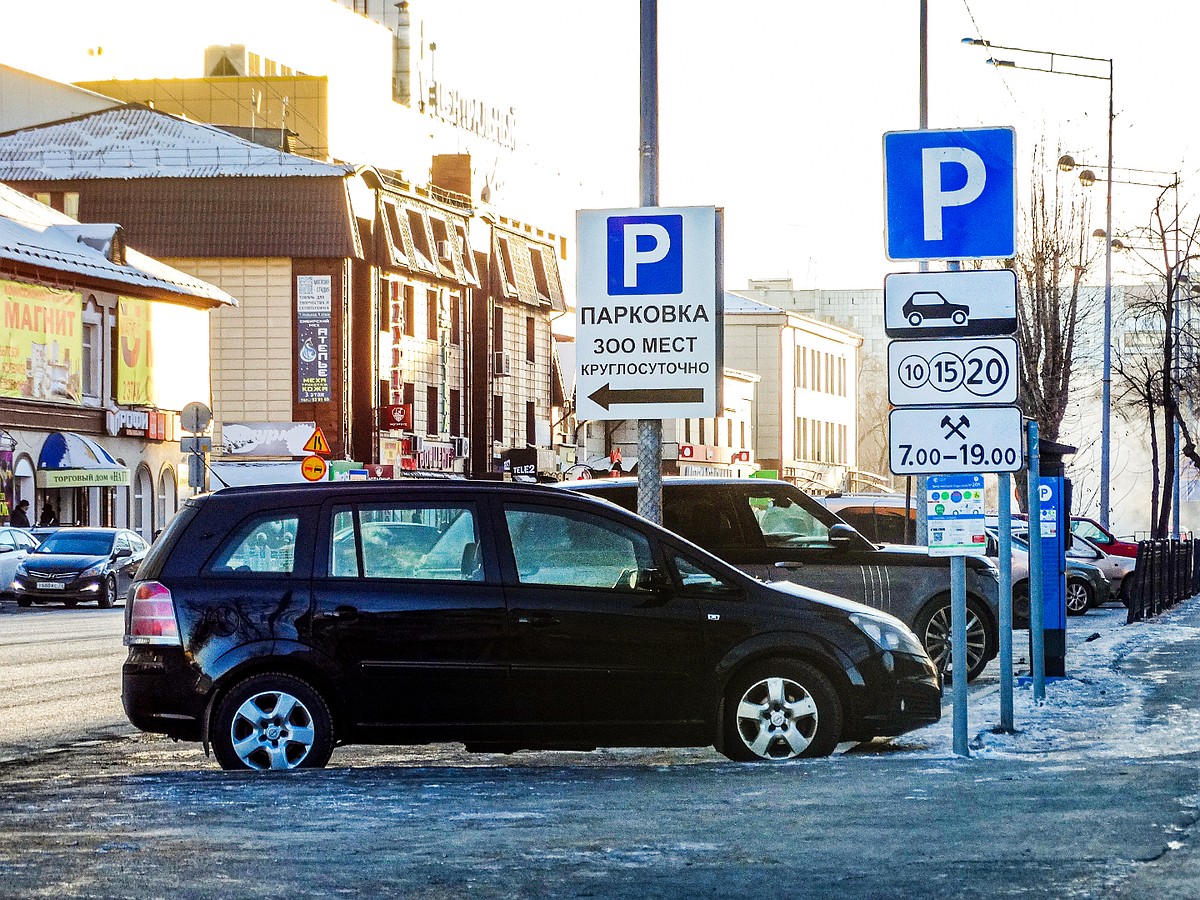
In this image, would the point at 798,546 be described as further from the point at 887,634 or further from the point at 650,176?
the point at 887,634

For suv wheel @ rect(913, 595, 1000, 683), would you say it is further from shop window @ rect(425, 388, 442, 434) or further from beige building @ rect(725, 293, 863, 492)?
beige building @ rect(725, 293, 863, 492)

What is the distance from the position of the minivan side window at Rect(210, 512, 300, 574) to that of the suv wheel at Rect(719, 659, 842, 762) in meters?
2.48


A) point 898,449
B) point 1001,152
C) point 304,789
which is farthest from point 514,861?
point 1001,152

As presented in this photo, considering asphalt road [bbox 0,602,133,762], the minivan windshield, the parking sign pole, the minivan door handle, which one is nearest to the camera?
the minivan door handle

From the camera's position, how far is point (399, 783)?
34.3 feet

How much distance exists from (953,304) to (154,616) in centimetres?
465

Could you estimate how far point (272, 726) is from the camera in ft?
37.1

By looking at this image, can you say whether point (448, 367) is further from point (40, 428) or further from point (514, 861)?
point (514, 861)

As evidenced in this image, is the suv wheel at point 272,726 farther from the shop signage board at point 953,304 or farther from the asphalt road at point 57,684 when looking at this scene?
the shop signage board at point 953,304

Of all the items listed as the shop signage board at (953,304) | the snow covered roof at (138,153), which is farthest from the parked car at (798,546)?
the snow covered roof at (138,153)

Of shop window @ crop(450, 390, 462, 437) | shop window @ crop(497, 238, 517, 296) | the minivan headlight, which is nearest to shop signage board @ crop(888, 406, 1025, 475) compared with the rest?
the minivan headlight

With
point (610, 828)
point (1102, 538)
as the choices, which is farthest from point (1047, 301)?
point (610, 828)

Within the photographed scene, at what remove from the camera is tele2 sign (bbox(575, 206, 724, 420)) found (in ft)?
43.4

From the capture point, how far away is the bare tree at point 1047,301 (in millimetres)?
38719
